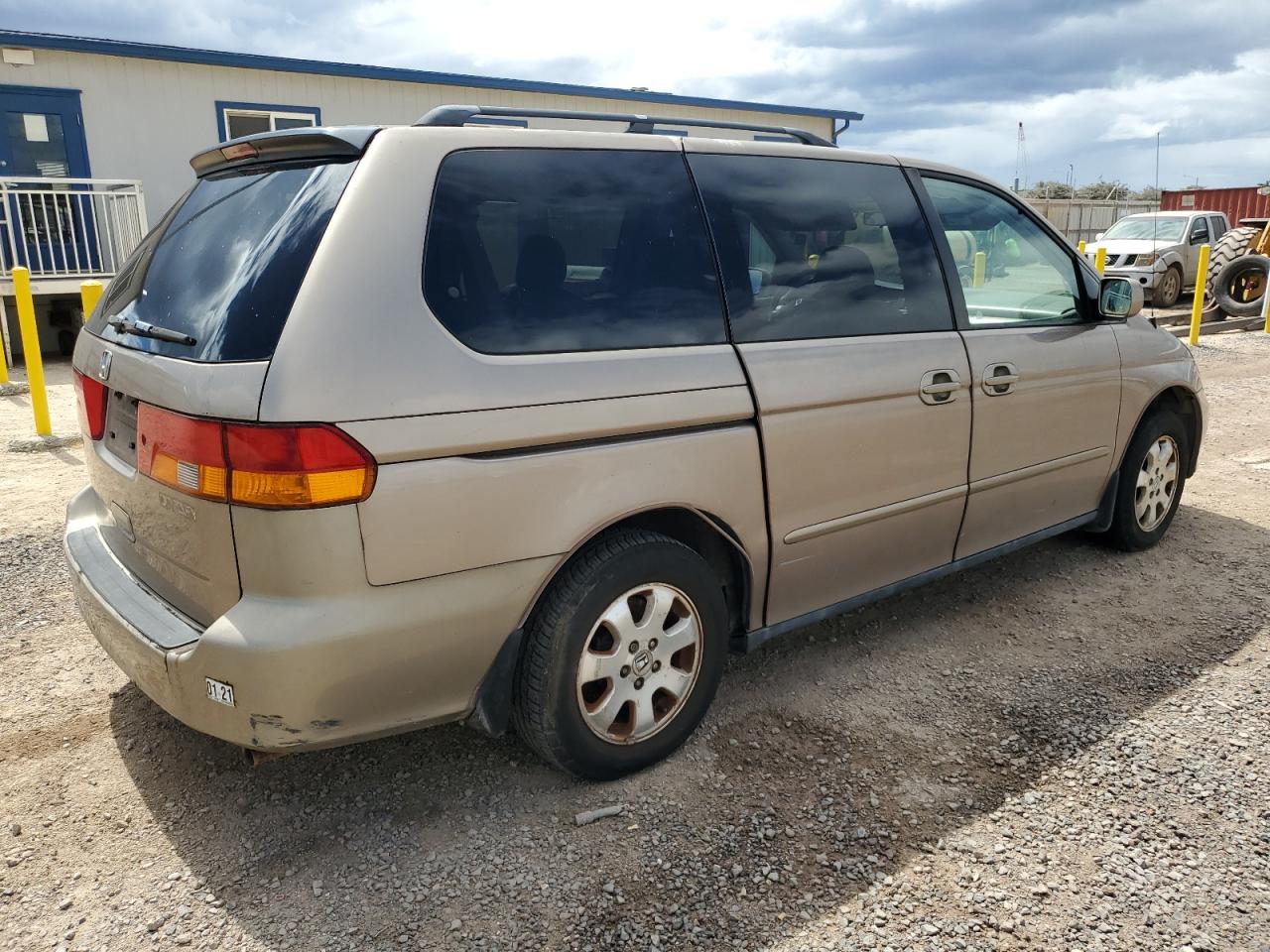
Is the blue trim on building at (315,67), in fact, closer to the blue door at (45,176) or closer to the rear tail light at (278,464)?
the blue door at (45,176)

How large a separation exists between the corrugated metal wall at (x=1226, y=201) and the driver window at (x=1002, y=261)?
22161 millimetres

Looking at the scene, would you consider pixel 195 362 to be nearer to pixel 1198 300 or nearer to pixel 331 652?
pixel 331 652

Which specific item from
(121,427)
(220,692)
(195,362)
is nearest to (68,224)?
(121,427)

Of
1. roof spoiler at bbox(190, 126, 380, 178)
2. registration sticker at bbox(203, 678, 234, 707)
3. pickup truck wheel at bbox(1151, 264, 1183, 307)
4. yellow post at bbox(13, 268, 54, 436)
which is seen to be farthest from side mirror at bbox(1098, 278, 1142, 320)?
pickup truck wheel at bbox(1151, 264, 1183, 307)

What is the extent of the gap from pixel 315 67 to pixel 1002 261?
12.3m

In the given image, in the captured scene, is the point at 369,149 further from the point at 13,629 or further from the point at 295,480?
the point at 13,629

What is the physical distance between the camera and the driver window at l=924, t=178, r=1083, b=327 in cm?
367

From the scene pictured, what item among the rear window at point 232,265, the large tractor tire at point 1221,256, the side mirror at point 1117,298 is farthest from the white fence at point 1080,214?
the rear window at point 232,265

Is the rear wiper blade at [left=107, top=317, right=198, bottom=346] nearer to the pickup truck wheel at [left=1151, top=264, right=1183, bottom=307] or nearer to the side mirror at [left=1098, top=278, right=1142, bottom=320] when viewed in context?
the side mirror at [left=1098, top=278, right=1142, bottom=320]

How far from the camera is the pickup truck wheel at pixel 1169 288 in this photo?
17109 millimetres

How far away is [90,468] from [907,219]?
286 centimetres

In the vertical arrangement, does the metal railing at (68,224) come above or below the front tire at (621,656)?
above

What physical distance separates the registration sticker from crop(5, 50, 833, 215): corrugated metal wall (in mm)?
11528

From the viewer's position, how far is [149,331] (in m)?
2.53
